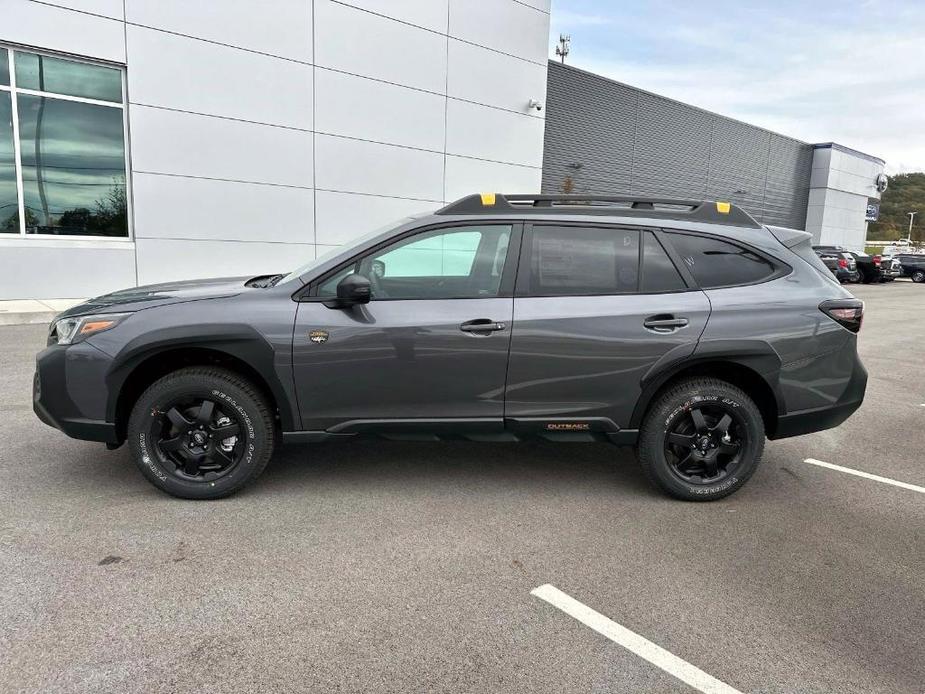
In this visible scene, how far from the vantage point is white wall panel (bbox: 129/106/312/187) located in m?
12.8

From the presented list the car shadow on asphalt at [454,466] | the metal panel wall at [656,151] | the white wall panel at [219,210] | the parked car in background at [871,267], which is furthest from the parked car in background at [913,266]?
the car shadow on asphalt at [454,466]

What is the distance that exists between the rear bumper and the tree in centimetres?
8370

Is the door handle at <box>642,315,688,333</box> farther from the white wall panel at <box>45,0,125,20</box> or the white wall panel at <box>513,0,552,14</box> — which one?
the white wall panel at <box>513,0,552,14</box>

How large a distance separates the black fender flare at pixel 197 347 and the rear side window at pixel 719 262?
98.4 inches

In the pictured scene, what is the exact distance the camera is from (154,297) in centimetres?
388

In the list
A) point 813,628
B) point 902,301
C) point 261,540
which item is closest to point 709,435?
point 813,628

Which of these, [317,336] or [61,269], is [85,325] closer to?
[317,336]

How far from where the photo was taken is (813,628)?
9.15 feet

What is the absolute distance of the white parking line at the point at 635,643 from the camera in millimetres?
2410

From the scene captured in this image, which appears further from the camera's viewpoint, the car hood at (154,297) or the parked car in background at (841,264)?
the parked car in background at (841,264)

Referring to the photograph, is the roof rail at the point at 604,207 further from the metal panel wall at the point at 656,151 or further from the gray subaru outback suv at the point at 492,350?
the metal panel wall at the point at 656,151

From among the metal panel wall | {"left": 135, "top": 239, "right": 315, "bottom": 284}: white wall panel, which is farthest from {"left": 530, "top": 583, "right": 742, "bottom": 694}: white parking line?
the metal panel wall

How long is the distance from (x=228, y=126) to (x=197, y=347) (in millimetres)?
11317

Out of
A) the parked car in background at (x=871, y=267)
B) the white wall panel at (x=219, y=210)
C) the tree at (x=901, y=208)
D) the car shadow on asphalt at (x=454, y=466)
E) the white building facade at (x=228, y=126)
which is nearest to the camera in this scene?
the car shadow on asphalt at (x=454, y=466)
